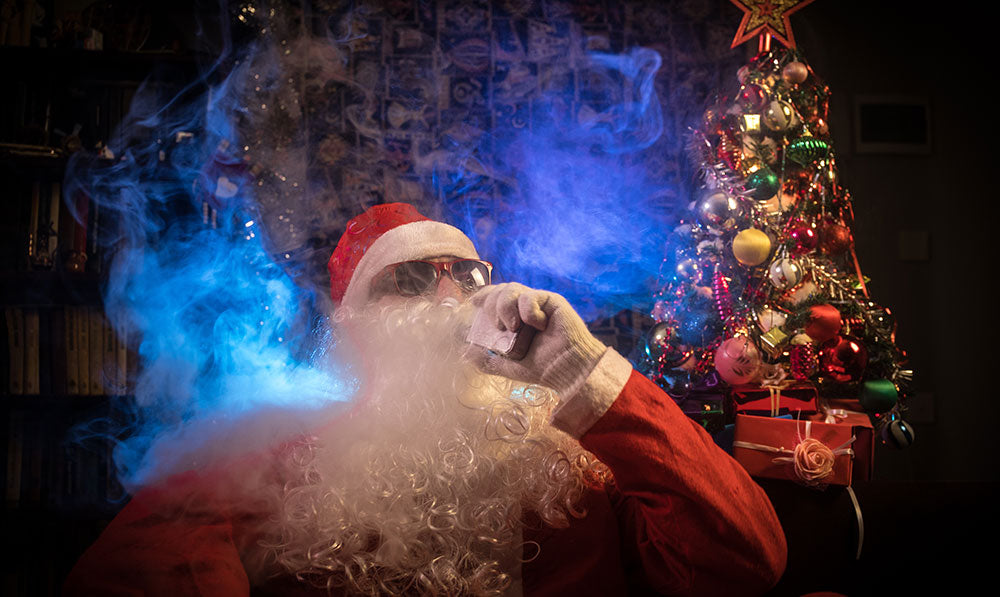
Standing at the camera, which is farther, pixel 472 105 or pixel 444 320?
pixel 472 105

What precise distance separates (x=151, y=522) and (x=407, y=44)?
211cm

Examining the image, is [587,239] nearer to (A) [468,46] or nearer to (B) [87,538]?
(A) [468,46]

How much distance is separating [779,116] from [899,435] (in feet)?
3.31

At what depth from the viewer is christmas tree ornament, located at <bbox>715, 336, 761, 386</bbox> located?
1.73 metres

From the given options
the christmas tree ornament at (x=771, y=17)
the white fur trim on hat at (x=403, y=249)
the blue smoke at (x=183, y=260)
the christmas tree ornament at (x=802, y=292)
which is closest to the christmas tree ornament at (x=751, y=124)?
the christmas tree ornament at (x=771, y=17)

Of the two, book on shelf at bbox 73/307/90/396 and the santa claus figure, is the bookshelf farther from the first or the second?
the santa claus figure

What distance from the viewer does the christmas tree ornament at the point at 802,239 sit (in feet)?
5.94

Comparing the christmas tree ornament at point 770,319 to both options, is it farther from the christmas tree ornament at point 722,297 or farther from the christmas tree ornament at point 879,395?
the christmas tree ornament at point 879,395

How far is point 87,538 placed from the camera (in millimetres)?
2180

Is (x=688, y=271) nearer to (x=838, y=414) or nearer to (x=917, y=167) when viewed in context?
(x=838, y=414)

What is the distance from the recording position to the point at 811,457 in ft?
4.52

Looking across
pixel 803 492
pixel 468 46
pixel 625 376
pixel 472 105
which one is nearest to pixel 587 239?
pixel 472 105

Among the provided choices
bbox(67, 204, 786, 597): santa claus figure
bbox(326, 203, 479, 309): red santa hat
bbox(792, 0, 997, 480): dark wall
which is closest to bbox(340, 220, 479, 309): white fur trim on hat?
bbox(326, 203, 479, 309): red santa hat

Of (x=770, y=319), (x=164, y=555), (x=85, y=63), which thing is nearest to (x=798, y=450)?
(x=770, y=319)
